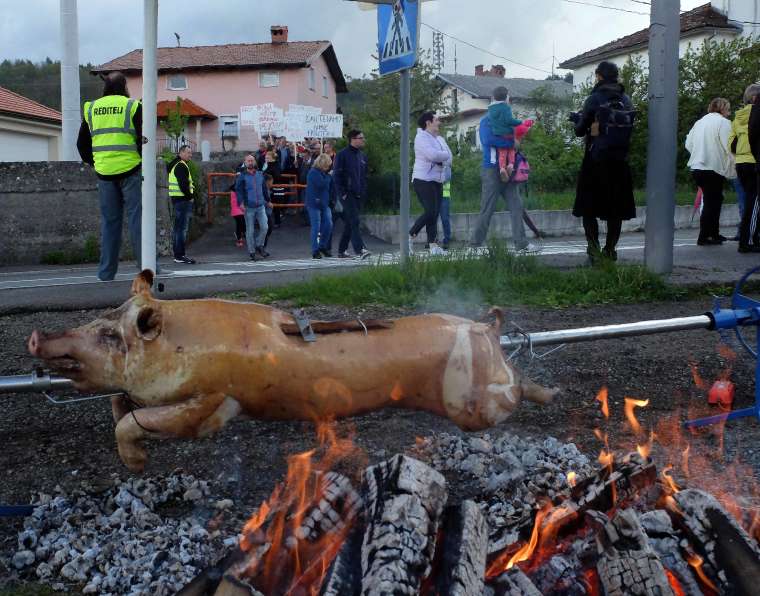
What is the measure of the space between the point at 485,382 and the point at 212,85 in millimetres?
50294

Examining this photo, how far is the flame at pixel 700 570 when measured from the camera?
7.75ft

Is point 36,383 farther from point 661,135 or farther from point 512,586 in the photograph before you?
point 661,135

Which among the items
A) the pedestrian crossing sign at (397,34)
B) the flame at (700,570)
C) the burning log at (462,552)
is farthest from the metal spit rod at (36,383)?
the pedestrian crossing sign at (397,34)

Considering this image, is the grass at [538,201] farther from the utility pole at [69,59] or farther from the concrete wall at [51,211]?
the utility pole at [69,59]

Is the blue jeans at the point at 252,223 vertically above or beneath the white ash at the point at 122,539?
above

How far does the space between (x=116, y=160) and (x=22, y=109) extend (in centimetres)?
2923

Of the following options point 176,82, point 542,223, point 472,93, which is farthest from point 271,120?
point 472,93

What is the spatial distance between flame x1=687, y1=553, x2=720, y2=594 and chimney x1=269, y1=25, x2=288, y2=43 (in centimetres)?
5245

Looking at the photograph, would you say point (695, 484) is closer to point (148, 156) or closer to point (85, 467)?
point (85, 467)

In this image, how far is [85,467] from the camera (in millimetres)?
3639

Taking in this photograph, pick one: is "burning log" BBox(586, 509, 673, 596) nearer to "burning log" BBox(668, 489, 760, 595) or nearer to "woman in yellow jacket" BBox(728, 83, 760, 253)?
"burning log" BBox(668, 489, 760, 595)

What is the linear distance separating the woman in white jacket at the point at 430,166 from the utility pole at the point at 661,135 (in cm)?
401

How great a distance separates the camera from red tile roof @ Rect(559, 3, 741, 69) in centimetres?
3534

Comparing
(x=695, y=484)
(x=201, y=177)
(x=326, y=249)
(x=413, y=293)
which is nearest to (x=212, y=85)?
(x=201, y=177)
